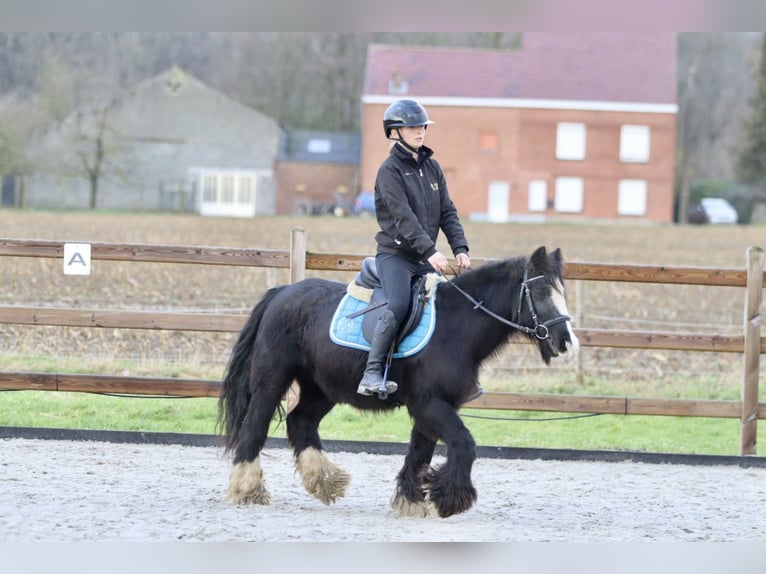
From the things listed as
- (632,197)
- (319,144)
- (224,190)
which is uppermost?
(319,144)

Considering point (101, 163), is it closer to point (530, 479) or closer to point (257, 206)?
point (257, 206)

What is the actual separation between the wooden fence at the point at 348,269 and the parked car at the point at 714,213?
52.3m

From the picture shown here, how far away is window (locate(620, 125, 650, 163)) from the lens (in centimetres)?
5553

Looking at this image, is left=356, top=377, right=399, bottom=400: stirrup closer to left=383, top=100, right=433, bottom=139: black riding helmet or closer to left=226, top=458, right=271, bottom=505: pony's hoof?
left=226, top=458, right=271, bottom=505: pony's hoof

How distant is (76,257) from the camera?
9.07m

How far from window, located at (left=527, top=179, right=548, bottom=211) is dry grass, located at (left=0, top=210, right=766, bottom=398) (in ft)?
48.1

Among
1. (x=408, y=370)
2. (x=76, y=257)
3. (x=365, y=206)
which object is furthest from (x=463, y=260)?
(x=365, y=206)

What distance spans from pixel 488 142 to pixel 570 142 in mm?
4444

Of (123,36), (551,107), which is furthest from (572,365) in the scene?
(123,36)

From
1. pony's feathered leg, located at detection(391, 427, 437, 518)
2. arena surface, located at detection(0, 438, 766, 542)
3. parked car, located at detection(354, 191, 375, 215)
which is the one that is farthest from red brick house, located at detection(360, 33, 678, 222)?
pony's feathered leg, located at detection(391, 427, 437, 518)

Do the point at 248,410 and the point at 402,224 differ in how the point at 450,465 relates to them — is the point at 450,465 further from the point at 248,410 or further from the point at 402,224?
the point at 248,410

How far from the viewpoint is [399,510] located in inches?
259

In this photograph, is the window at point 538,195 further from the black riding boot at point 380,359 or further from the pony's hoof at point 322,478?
the black riding boot at point 380,359

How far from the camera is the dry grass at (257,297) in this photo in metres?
11.7
